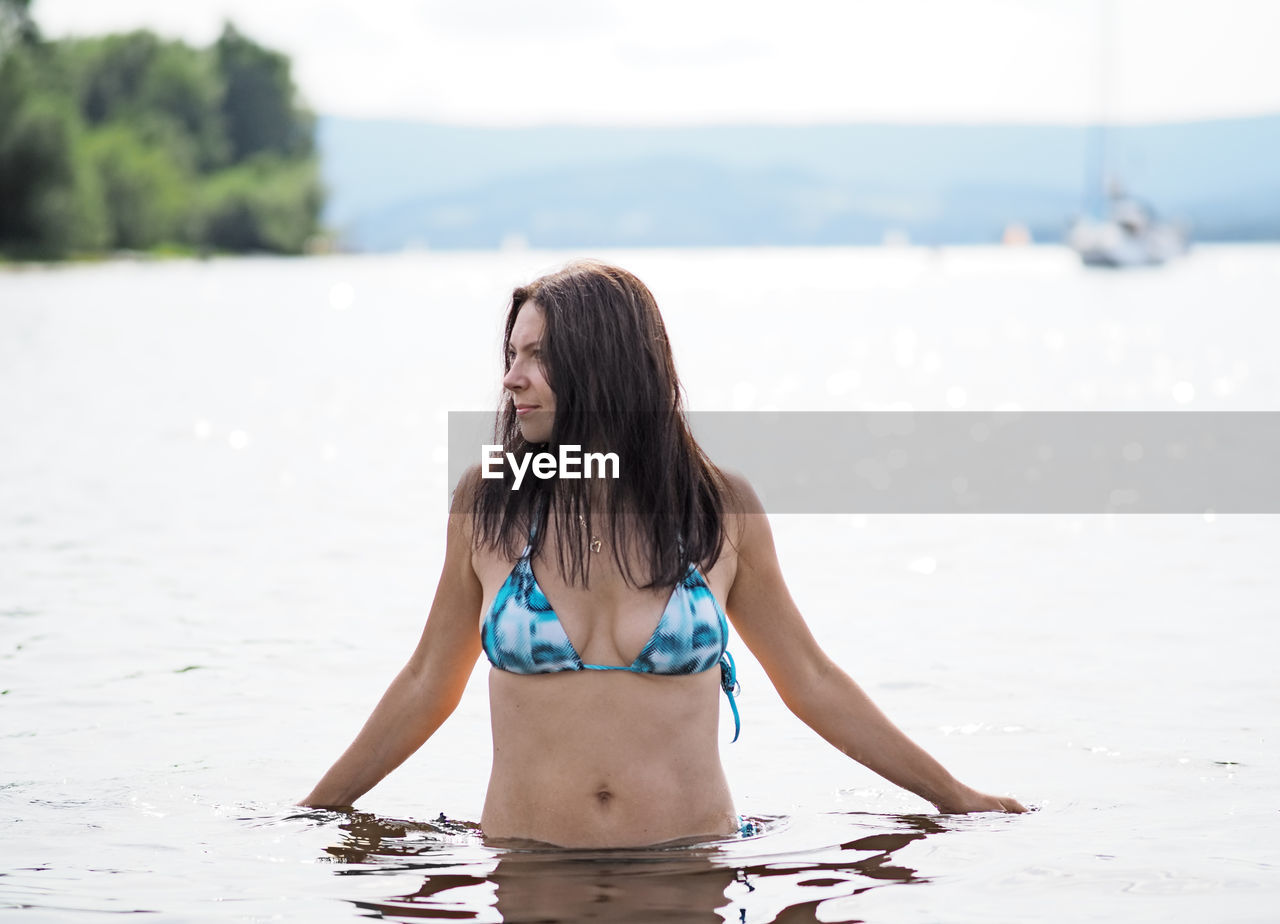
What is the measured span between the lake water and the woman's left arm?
0.58 metres

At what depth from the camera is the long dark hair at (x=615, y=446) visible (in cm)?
483

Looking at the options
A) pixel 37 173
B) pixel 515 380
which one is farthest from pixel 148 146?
pixel 515 380

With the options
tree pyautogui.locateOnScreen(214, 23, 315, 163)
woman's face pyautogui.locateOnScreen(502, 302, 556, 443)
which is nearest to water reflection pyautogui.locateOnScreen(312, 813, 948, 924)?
woman's face pyautogui.locateOnScreen(502, 302, 556, 443)

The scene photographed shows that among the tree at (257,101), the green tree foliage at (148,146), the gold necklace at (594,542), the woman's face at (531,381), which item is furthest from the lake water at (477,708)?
the tree at (257,101)

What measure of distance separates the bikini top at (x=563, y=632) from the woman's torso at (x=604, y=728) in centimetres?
3

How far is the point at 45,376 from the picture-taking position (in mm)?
33562

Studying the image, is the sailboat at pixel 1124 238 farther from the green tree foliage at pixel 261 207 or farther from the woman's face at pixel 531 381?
the woman's face at pixel 531 381

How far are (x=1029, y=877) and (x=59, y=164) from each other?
80477 millimetres

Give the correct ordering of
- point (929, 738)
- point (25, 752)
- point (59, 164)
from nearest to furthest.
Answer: point (25, 752) → point (929, 738) → point (59, 164)

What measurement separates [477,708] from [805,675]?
438cm

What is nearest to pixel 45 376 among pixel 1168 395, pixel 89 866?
pixel 1168 395

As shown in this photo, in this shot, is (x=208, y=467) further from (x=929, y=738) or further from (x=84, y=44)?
(x=84, y=44)

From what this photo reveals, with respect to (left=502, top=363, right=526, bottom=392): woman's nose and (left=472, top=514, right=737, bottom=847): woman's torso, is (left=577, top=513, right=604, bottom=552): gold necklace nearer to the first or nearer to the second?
(left=472, top=514, right=737, bottom=847): woman's torso

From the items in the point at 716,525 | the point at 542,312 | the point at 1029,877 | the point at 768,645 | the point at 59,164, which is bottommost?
the point at 1029,877
